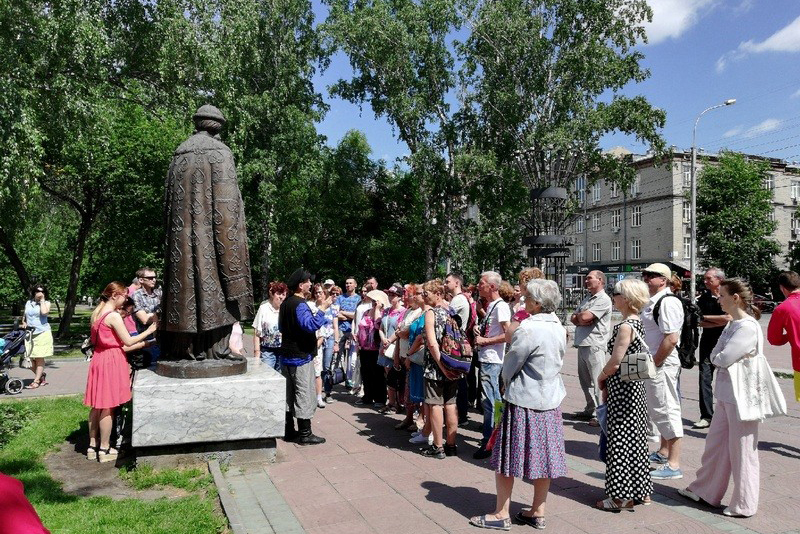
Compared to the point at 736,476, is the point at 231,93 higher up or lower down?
higher up

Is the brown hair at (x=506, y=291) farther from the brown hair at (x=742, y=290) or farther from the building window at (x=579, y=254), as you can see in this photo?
the building window at (x=579, y=254)

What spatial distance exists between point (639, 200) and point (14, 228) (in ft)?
169

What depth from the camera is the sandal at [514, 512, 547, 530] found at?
456 cm

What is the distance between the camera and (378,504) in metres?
5.12

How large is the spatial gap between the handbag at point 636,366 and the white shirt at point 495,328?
1.85 meters

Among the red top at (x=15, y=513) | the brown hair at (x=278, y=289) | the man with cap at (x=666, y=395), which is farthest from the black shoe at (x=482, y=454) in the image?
the red top at (x=15, y=513)

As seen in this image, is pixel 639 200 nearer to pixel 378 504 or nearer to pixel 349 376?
pixel 349 376

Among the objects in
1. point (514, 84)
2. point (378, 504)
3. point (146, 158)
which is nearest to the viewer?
point (378, 504)

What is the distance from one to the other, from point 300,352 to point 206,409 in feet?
4.70

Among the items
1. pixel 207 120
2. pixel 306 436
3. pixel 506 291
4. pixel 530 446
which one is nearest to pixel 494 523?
pixel 530 446

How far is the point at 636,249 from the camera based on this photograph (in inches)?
2313

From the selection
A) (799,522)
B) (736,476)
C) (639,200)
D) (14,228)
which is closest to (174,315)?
(736,476)

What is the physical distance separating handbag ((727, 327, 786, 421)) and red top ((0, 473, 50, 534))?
16.0ft

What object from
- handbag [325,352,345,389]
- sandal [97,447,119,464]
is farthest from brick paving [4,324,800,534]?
handbag [325,352,345,389]
